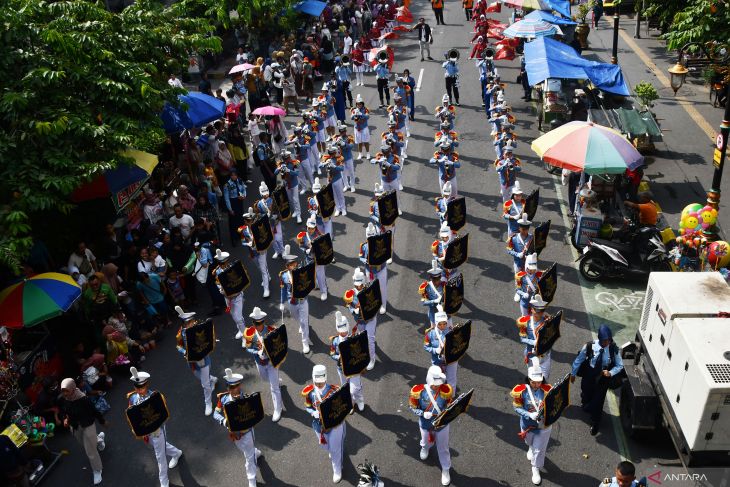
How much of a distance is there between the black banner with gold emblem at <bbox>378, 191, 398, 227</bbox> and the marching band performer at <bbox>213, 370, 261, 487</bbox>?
6.41 meters

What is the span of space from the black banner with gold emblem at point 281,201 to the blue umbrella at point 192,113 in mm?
3661

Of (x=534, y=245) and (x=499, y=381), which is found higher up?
(x=534, y=245)

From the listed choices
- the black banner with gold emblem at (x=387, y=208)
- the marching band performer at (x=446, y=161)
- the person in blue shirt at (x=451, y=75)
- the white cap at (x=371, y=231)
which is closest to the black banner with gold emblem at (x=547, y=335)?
the white cap at (x=371, y=231)

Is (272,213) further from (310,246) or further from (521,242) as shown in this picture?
(521,242)

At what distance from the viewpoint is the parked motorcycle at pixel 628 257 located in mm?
15398

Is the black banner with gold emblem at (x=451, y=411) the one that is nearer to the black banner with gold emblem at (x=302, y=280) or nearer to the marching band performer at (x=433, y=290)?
the marching band performer at (x=433, y=290)

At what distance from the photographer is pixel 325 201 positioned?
1725 cm

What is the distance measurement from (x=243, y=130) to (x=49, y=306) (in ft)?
46.3

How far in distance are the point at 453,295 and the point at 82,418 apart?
685 cm

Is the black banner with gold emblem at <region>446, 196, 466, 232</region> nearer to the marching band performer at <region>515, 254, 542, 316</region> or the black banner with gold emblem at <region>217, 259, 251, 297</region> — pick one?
the marching band performer at <region>515, 254, 542, 316</region>

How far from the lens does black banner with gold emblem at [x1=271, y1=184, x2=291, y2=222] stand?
693 inches

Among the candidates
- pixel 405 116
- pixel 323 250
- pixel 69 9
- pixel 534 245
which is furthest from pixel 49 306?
pixel 405 116

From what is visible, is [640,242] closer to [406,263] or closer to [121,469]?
[406,263]

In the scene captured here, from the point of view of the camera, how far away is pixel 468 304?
1561 centimetres
